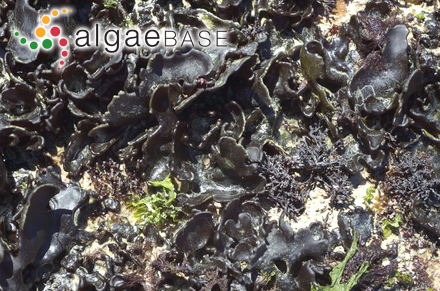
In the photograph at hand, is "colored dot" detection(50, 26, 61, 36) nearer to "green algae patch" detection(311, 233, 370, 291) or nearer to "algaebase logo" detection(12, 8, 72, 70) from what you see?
"algaebase logo" detection(12, 8, 72, 70)

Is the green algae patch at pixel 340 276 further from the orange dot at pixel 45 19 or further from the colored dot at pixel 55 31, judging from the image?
the orange dot at pixel 45 19

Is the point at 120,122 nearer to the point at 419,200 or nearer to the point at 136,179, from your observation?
the point at 136,179

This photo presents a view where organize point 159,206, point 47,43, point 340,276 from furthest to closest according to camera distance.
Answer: point 47,43 < point 159,206 < point 340,276

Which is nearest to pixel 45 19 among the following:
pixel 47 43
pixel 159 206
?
pixel 47 43

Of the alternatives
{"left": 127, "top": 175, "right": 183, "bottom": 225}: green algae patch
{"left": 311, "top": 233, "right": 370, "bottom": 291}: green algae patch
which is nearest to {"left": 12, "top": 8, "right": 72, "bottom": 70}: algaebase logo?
{"left": 127, "top": 175, "right": 183, "bottom": 225}: green algae patch

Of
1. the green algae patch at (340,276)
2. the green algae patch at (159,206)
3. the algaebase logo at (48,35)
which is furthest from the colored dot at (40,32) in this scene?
the green algae patch at (340,276)

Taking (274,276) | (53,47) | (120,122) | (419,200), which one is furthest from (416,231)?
(53,47)

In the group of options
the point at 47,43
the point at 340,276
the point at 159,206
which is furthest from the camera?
the point at 47,43

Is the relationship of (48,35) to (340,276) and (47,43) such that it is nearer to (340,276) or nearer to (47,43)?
(47,43)
